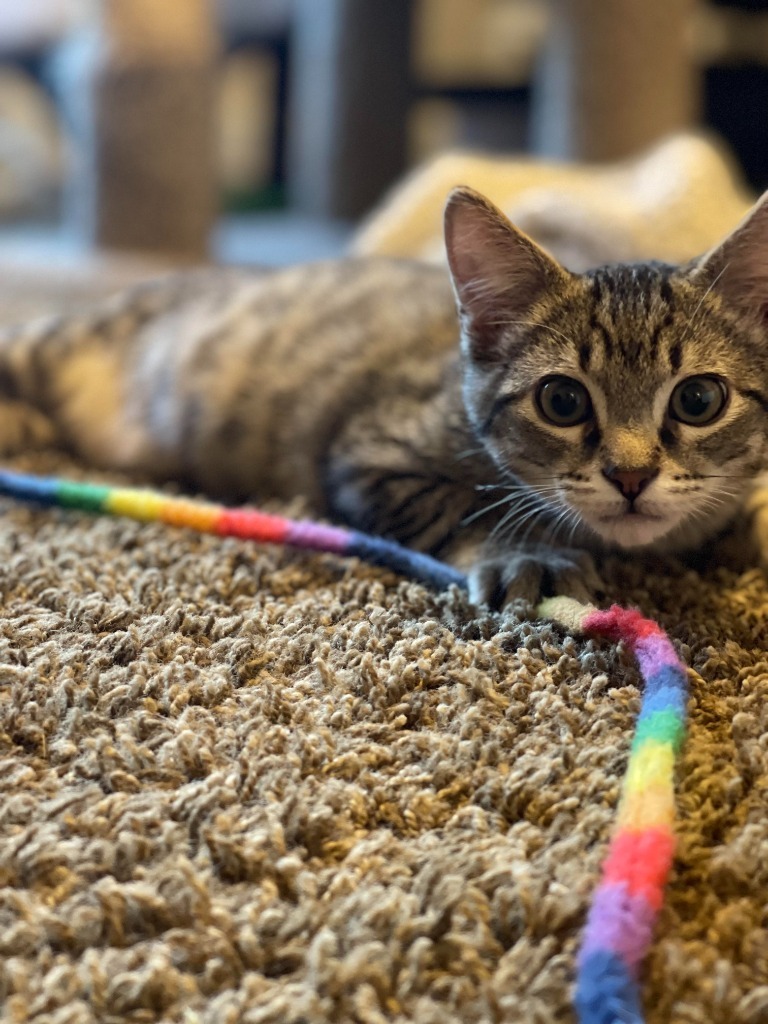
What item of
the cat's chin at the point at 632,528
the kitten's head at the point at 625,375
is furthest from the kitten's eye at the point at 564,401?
the cat's chin at the point at 632,528

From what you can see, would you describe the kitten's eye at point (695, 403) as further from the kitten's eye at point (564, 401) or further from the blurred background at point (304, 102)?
the blurred background at point (304, 102)

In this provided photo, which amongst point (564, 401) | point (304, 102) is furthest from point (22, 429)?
point (304, 102)

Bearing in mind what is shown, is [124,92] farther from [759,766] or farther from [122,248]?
[759,766]

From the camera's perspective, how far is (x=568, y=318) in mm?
960

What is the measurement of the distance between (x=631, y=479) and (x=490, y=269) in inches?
11.3

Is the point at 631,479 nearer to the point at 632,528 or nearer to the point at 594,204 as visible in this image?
the point at 632,528

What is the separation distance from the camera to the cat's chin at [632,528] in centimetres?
88

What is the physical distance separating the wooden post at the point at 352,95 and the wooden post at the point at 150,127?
3.11 ft

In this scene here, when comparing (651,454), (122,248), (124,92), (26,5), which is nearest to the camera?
(651,454)

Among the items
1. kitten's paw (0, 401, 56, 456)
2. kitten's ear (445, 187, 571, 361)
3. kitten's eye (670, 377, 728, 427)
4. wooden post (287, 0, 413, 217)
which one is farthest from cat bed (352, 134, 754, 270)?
wooden post (287, 0, 413, 217)

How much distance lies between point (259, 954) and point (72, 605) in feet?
1.46

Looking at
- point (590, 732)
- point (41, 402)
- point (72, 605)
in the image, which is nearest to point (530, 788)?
point (590, 732)

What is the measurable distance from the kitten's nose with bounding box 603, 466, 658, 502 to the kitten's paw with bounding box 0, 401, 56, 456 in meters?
1.00

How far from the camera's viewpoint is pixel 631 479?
0.85 m
